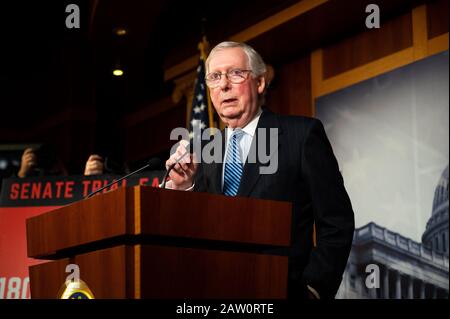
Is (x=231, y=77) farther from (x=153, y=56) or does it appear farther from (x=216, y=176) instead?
A: (x=153, y=56)

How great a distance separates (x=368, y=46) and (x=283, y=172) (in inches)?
165

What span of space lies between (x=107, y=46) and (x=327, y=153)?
5700 mm

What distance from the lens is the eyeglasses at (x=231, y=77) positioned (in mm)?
2158

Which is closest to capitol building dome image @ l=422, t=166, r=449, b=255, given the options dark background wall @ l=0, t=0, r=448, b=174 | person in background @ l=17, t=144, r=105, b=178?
dark background wall @ l=0, t=0, r=448, b=174

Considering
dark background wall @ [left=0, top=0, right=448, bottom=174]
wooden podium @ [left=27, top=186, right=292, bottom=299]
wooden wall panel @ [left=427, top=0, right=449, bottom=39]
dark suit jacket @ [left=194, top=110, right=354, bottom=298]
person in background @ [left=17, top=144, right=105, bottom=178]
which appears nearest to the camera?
wooden podium @ [left=27, top=186, right=292, bottom=299]

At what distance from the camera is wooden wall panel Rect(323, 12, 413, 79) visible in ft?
18.7

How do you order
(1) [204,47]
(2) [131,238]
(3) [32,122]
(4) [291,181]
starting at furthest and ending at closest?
1. (3) [32,122]
2. (1) [204,47]
3. (4) [291,181]
4. (2) [131,238]

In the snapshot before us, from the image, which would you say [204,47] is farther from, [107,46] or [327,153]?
[327,153]

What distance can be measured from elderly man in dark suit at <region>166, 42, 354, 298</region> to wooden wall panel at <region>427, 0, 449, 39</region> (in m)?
3.53

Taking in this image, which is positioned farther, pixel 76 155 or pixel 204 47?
pixel 76 155

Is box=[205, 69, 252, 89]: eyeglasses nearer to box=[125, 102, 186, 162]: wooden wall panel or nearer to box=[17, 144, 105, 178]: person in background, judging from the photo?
box=[17, 144, 105, 178]: person in background

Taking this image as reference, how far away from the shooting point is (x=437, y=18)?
5.44 m

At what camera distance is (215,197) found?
63.5 inches
